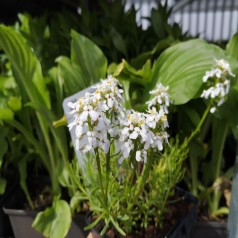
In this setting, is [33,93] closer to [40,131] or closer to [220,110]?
[40,131]

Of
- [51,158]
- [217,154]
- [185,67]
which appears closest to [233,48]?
[185,67]

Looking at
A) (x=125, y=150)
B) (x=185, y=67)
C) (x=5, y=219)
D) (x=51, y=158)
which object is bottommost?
(x=5, y=219)

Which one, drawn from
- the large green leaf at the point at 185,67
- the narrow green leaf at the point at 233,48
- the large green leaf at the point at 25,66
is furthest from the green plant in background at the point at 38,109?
the narrow green leaf at the point at 233,48

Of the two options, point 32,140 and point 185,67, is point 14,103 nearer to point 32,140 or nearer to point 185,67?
point 32,140

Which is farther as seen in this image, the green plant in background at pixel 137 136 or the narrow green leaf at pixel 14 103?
the narrow green leaf at pixel 14 103

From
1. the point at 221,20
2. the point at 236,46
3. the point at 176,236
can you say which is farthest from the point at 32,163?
the point at 221,20

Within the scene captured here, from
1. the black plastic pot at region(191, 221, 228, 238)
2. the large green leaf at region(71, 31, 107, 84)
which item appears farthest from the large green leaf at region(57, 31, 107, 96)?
the black plastic pot at region(191, 221, 228, 238)

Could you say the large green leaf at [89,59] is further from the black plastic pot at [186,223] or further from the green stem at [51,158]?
the black plastic pot at [186,223]
